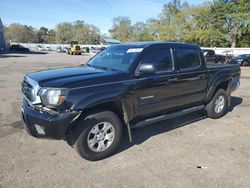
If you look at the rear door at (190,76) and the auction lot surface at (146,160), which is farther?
the rear door at (190,76)

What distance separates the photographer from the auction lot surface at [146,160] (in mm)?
3484

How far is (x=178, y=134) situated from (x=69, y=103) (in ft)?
8.44

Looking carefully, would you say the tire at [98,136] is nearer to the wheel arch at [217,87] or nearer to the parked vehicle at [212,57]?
the wheel arch at [217,87]

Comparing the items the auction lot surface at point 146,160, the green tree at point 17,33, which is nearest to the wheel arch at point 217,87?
the auction lot surface at point 146,160

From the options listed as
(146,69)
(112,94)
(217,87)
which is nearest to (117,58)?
(146,69)

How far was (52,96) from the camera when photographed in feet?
→ 11.9

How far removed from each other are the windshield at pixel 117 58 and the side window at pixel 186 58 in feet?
3.21

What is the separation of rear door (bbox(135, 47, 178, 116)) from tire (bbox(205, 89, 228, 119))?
142 centimetres

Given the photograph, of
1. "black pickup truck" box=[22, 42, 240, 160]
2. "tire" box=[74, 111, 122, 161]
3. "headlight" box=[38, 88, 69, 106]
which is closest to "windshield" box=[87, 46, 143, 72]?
"black pickup truck" box=[22, 42, 240, 160]

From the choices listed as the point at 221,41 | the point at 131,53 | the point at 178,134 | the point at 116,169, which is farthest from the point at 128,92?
the point at 221,41

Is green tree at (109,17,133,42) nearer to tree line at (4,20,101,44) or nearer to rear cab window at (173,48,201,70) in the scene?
tree line at (4,20,101,44)

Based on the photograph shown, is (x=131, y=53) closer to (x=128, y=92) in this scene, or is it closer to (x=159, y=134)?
(x=128, y=92)

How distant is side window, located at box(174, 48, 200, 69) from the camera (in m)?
5.20

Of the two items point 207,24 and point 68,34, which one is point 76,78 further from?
point 68,34
